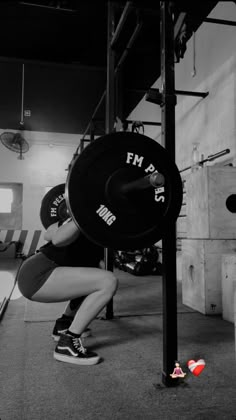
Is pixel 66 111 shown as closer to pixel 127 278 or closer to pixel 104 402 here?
pixel 127 278

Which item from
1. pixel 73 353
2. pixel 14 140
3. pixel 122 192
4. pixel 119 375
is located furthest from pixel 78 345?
pixel 14 140

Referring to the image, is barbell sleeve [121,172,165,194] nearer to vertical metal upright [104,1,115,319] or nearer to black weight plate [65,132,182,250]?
black weight plate [65,132,182,250]

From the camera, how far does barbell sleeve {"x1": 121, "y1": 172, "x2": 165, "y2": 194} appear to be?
1198mm

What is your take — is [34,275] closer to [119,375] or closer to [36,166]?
[119,375]

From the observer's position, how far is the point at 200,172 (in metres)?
2.72

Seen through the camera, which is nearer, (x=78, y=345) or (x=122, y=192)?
(x=122, y=192)

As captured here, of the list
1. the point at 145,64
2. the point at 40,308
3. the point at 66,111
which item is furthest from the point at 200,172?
the point at 66,111

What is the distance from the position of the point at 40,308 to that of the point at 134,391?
169 centimetres

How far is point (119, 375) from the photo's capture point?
5.06 feet

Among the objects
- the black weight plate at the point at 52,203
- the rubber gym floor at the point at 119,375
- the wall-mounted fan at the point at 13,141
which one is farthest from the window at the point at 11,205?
the rubber gym floor at the point at 119,375

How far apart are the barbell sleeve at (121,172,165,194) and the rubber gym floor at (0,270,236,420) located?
2.54 ft

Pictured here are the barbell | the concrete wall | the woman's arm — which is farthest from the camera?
the concrete wall

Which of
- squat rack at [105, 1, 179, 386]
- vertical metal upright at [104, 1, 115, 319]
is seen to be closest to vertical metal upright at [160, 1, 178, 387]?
squat rack at [105, 1, 179, 386]

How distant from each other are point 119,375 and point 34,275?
624 mm
